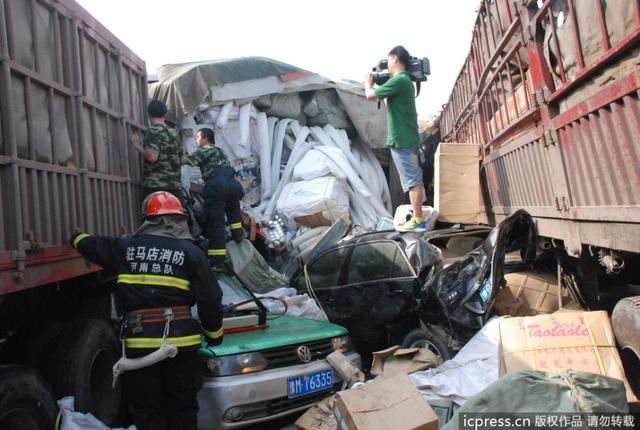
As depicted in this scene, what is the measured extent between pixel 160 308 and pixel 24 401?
86 centimetres

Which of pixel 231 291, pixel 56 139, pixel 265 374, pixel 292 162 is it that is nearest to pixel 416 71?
pixel 231 291

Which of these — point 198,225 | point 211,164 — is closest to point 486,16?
point 211,164

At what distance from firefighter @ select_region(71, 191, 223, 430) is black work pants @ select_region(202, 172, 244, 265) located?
2.72 metres

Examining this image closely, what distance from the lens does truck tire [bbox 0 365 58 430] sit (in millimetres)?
2518

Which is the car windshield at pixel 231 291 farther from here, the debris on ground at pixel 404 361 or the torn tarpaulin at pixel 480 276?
the torn tarpaulin at pixel 480 276

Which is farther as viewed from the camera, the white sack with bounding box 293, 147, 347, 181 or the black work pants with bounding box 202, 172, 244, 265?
the white sack with bounding box 293, 147, 347, 181

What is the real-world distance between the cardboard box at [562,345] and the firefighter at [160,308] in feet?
6.41

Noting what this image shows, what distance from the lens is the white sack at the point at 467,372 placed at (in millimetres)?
3445

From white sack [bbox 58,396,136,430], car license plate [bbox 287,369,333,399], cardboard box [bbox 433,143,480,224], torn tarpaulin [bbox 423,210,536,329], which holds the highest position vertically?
cardboard box [bbox 433,143,480,224]

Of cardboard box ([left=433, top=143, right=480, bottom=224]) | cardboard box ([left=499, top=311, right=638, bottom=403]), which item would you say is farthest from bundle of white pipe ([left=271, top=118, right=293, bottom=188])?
cardboard box ([left=499, top=311, right=638, bottom=403])

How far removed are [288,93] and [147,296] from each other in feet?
24.3

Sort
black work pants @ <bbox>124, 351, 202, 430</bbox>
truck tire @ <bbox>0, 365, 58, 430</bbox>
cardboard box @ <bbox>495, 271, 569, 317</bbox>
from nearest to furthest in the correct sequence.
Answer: truck tire @ <bbox>0, 365, 58, 430</bbox> → black work pants @ <bbox>124, 351, 202, 430</bbox> → cardboard box @ <bbox>495, 271, 569, 317</bbox>

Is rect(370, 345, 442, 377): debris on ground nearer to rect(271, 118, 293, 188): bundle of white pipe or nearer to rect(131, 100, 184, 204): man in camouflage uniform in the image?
rect(131, 100, 184, 204): man in camouflage uniform

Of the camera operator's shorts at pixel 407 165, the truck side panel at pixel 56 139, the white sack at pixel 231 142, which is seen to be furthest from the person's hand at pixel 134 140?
the white sack at pixel 231 142
